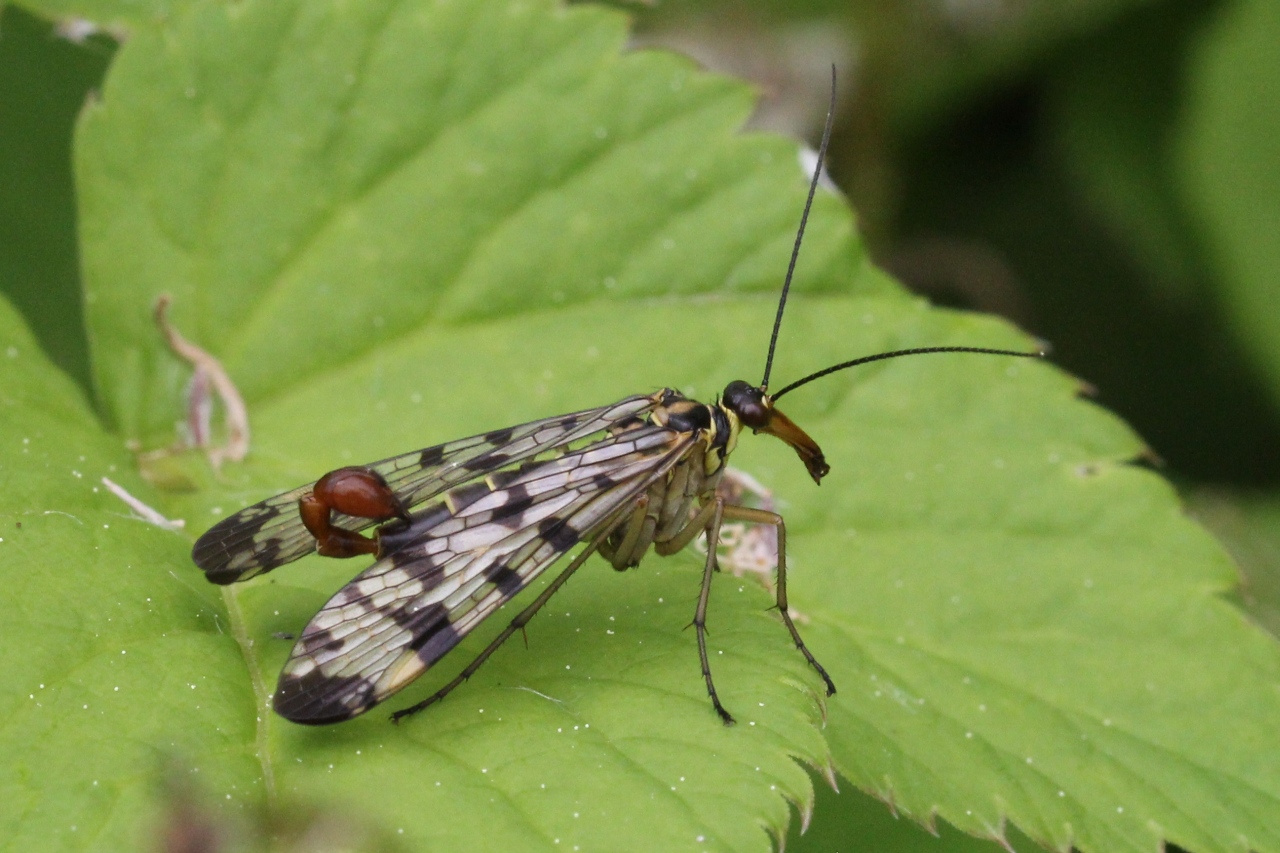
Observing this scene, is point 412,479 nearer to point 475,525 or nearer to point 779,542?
point 475,525

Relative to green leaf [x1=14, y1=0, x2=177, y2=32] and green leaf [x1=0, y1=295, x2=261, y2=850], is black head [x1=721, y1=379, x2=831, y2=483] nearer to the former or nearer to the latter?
green leaf [x1=0, y1=295, x2=261, y2=850]

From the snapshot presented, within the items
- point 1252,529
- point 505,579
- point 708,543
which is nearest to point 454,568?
point 505,579

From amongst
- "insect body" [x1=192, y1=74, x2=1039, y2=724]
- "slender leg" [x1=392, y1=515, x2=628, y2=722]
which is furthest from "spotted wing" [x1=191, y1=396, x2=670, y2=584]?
"slender leg" [x1=392, y1=515, x2=628, y2=722]

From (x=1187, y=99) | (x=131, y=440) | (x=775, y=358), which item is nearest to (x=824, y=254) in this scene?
(x=775, y=358)

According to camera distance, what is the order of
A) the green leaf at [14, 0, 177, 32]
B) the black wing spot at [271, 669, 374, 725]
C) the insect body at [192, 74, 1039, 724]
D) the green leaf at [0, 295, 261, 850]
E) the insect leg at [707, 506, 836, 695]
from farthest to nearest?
1. the green leaf at [14, 0, 177, 32]
2. the insect leg at [707, 506, 836, 695]
3. the insect body at [192, 74, 1039, 724]
4. the black wing spot at [271, 669, 374, 725]
5. the green leaf at [0, 295, 261, 850]

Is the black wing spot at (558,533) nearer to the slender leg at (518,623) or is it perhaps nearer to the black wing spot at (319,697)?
the slender leg at (518,623)

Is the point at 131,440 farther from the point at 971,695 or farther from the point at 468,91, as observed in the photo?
the point at 971,695

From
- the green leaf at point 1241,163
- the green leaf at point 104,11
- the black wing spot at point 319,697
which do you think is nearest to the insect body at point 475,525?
the black wing spot at point 319,697
